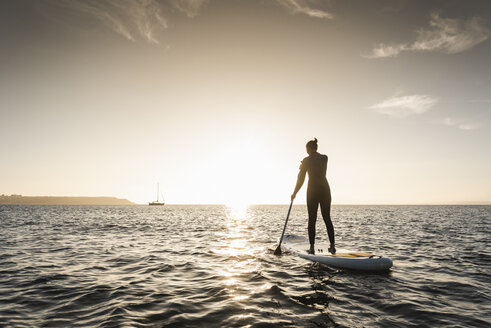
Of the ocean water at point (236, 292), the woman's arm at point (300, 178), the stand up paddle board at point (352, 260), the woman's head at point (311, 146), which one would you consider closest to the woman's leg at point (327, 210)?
the stand up paddle board at point (352, 260)

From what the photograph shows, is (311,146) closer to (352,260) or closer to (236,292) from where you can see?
(352,260)

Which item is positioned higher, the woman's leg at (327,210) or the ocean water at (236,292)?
the woman's leg at (327,210)

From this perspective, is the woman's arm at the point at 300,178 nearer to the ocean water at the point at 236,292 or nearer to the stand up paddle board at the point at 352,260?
the stand up paddle board at the point at 352,260

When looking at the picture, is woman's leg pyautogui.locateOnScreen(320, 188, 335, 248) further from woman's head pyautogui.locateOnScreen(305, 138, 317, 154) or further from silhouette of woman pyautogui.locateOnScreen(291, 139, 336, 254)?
woman's head pyautogui.locateOnScreen(305, 138, 317, 154)

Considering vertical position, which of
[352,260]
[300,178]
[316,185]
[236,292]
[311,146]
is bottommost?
[236,292]

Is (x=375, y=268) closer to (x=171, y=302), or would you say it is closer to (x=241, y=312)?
(x=241, y=312)

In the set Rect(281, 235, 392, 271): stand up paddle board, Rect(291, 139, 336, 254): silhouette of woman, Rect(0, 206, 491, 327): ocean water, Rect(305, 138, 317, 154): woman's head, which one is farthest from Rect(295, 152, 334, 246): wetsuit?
Rect(0, 206, 491, 327): ocean water

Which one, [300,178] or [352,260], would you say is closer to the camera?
[352,260]

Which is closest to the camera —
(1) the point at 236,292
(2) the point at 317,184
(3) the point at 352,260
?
(1) the point at 236,292

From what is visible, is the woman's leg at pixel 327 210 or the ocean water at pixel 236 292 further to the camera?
the woman's leg at pixel 327 210

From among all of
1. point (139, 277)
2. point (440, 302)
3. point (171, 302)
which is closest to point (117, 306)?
point (171, 302)

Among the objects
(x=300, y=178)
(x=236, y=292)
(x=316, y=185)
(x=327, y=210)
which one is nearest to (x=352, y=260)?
(x=327, y=210)

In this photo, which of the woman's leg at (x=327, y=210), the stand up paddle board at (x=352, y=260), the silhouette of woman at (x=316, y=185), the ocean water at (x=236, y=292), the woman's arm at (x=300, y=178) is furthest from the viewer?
the woman's arm at (x=300, y=178)

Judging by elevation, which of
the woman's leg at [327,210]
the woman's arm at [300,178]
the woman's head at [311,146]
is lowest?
the woman's leg at [327,210]
